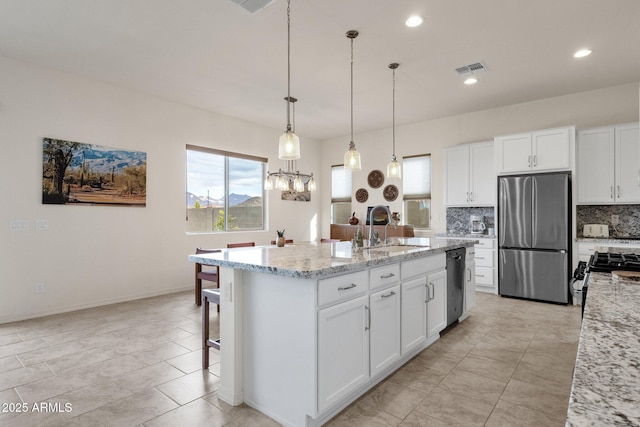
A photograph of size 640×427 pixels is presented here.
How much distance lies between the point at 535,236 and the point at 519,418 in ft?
11.2

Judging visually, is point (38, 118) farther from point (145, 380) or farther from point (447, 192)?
point (447, 192)

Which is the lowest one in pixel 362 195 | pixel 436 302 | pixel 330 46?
pixel 436 302

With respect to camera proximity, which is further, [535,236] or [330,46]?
[535,236]

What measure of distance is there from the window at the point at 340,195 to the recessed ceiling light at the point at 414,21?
4.53 m

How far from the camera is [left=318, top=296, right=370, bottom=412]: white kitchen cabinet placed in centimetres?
190

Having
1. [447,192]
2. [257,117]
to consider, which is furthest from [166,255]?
[447,192]

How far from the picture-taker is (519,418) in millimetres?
2061

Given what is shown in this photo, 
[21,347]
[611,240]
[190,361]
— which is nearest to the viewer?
[190,361]

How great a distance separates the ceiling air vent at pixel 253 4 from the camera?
8.87 ft

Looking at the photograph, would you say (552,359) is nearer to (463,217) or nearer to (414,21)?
(414,21)

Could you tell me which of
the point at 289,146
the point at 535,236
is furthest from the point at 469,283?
the point at 289,146

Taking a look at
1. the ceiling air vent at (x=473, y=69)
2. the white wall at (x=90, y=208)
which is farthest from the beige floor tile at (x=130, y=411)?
the ceiling air vent at (x=473, y=69)

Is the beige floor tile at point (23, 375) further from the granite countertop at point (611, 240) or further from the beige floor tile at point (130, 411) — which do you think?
the granite countertop at point (611, 240)

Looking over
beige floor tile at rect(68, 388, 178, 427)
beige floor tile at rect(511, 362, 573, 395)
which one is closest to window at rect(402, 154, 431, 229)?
beige floor tile at rect(511, 362, 573, 395)
